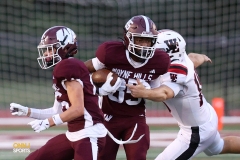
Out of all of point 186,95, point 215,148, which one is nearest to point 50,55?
point 186,95

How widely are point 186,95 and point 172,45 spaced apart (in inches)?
15.8

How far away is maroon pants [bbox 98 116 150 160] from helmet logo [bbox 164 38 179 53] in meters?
0.56

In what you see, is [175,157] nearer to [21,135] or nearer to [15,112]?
[15,112]

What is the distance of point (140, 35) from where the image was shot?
436 centimetres

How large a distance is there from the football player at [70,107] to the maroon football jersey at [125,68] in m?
0.32

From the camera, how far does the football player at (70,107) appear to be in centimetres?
394

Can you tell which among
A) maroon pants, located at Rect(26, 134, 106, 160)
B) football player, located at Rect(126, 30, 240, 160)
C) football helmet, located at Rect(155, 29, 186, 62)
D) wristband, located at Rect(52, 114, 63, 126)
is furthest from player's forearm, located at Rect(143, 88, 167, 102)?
wristband, located at Rect(52, 114, 63, 126)

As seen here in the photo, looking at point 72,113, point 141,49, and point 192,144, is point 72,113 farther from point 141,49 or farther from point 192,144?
point 192,144

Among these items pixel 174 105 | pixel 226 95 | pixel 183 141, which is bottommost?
pixel 226 95

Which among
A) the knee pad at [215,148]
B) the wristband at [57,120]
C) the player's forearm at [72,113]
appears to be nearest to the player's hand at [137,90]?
the player's forearm at [72,113]

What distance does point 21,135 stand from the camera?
7094 millimetres

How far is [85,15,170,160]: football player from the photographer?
438cm

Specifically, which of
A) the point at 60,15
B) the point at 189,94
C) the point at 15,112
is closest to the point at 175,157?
the point at 189,94

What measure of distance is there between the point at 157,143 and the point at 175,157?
2038mm
